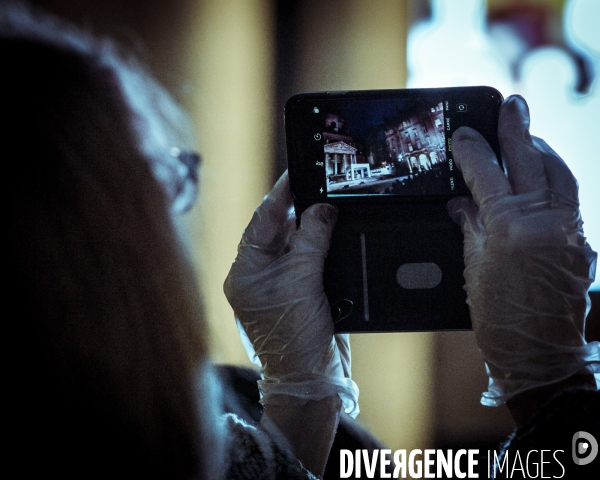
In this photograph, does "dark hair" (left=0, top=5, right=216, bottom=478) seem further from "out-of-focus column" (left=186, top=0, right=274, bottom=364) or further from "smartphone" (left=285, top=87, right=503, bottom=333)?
"out-of-focus column" (left=186, top=0, right=274, bottom=364)

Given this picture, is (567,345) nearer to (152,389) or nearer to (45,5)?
(152,389)

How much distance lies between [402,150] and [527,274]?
0.18 metres

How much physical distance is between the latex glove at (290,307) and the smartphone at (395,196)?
0.07 feet

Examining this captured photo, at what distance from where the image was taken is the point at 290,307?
547mm

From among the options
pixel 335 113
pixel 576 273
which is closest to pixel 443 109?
pixel 335 113

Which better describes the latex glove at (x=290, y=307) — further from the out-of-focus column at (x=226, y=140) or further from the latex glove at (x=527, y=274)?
the out-of-focus column at (x=226, y=140)

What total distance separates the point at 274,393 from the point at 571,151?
80 centimetres

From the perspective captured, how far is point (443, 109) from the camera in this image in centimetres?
54

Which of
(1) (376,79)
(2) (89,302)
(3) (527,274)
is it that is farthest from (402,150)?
(1) (376,79)

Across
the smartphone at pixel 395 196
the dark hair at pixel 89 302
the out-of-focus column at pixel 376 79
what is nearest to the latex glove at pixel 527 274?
the smartphone at pixel 395 196

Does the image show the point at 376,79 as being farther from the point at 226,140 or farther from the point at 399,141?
the point at 399,141

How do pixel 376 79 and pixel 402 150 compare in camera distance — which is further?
pixel 376 79

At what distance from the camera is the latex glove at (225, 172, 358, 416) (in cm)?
55

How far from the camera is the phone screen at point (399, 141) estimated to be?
1.77 ft
